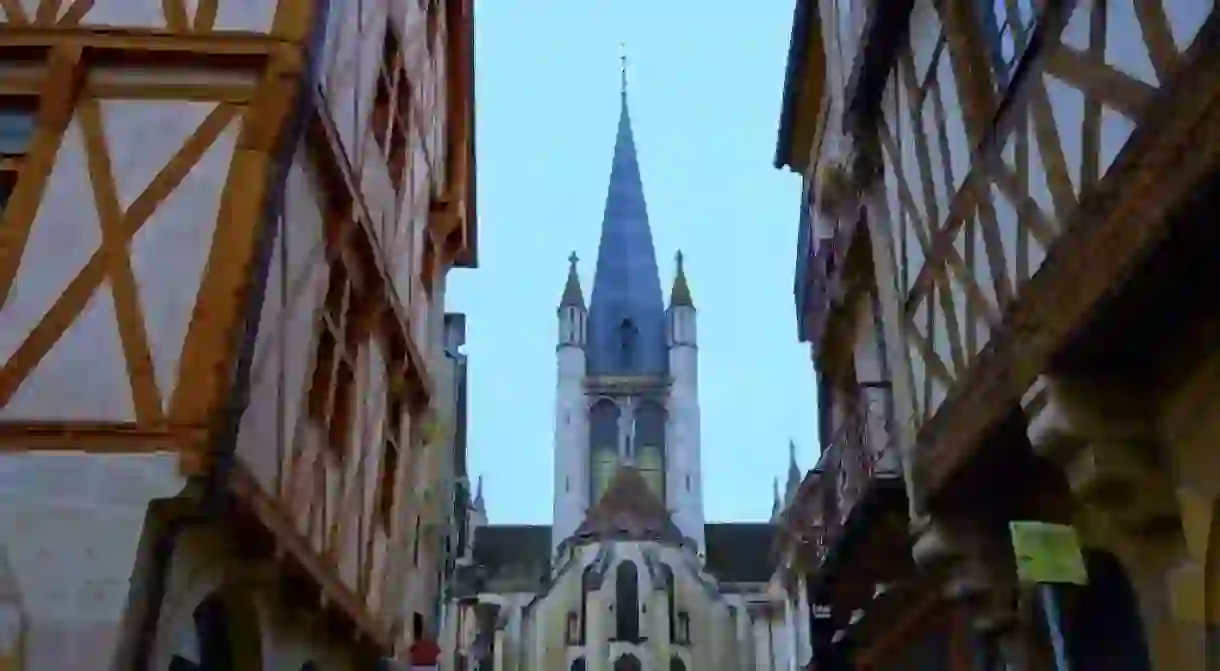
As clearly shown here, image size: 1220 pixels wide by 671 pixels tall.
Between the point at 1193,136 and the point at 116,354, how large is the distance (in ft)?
16.5

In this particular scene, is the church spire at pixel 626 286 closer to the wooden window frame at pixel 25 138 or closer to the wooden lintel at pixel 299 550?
A: the wooden lintel at pixel 299 550

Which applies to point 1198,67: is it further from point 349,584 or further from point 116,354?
point 349,584

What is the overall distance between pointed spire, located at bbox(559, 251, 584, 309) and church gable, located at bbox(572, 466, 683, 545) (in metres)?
11.8

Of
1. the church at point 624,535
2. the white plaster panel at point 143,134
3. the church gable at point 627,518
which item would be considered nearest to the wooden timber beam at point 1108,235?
the white plaster panel at point 143,134

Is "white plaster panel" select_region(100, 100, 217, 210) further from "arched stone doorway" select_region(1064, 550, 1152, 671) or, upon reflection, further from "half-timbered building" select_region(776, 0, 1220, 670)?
"arched stone doorway" select_region(1064, 550, 1152, 671)

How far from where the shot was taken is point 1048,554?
5.15 meters

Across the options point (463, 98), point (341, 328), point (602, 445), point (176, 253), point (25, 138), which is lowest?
point (176, 253)

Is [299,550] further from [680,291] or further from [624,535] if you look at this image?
[680,291]

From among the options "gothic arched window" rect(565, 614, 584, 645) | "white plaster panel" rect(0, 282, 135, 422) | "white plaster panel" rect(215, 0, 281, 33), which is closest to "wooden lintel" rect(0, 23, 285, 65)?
"white plaster panel" rect(215, 0, 281, 33)

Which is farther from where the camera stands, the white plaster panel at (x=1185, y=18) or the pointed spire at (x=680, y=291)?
the pointed spire at (x=680, y=291)

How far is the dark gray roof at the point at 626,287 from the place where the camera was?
56.2m

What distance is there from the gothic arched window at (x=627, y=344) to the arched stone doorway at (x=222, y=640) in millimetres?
48226

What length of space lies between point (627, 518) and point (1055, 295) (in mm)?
42907

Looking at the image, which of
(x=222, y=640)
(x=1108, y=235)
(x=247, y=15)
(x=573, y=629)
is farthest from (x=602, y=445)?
(x=1108, y=235)
